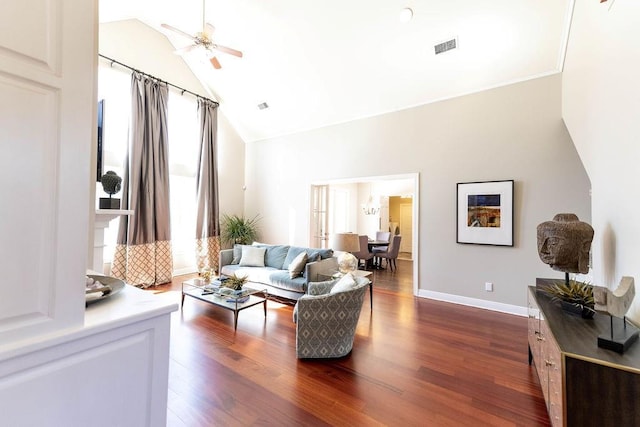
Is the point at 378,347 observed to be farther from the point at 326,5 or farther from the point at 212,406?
the point at 326,5

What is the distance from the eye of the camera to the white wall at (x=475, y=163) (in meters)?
3.68

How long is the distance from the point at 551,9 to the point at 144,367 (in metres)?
4.87

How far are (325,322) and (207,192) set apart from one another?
15.5 feet

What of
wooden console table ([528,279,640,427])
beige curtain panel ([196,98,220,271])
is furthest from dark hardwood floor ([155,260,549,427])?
beige curtain panel ([196,98,220,271])

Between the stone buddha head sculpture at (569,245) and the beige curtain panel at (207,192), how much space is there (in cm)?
592

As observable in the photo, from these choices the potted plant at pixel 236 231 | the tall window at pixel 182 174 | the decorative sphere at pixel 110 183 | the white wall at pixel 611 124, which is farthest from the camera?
the potted plant at pixel 236 231

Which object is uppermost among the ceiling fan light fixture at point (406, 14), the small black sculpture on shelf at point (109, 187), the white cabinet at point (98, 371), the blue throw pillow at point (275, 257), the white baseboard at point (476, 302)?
the ceiling fan light fixture at point (406, 14)

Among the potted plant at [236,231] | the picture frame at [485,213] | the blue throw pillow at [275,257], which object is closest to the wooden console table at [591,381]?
the picture frame at [485,213]

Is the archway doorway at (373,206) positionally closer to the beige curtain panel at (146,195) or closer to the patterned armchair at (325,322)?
the beige curtain panel at (146,195)

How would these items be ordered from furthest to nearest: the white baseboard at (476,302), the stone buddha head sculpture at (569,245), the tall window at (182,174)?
1. the tall window at (182,174)
2. the white baseboard at (476,302)
3. the stone buddha head sculpture at (569,245)

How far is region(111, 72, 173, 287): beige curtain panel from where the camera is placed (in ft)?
A: 15.9

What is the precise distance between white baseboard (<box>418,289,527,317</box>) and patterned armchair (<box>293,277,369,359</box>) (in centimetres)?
245

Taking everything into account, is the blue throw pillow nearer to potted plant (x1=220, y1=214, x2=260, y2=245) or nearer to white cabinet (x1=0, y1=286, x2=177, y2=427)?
potted plant (x1=220, y1=214, x2=260, y2=245)

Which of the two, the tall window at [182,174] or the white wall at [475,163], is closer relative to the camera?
the white wall at [475,163]
